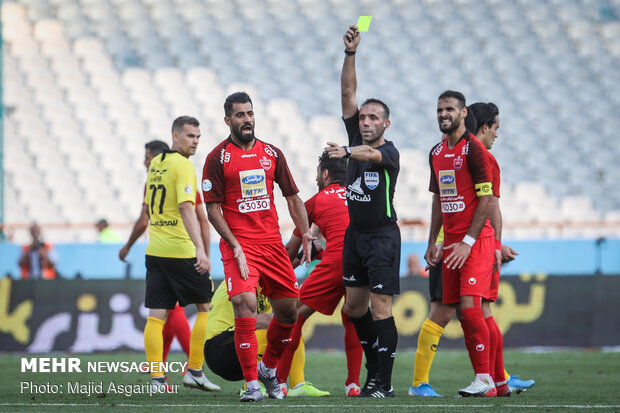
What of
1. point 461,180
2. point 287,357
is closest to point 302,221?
point 287,357

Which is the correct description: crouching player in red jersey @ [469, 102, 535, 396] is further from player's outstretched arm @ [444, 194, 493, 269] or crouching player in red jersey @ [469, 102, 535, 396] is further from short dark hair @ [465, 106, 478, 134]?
player's outstretched arm @ [444, 194, 493, 269]

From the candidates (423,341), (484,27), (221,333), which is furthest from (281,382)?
(484,27)

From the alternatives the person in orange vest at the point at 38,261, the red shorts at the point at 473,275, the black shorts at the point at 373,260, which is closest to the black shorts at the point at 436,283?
the red shorts at the point at 473,275

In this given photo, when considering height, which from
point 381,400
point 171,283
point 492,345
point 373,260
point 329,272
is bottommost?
point 381,400

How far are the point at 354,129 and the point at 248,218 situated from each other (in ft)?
3.60

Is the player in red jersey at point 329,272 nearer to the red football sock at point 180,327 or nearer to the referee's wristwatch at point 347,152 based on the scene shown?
the referee's wristwatch at point 347,152

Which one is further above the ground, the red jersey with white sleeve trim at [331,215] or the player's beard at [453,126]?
the player's beard at [453,126]

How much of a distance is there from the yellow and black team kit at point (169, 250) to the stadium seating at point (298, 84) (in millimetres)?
10997

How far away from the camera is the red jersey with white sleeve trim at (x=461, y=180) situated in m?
6.41

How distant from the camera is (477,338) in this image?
6398mm

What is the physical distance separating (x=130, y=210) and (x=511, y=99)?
900 centimetres

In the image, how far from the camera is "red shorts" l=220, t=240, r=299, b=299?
607cm

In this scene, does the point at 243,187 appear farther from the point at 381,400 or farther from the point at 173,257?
the point at 381,400

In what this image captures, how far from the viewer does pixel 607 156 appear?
1952 centimetres
